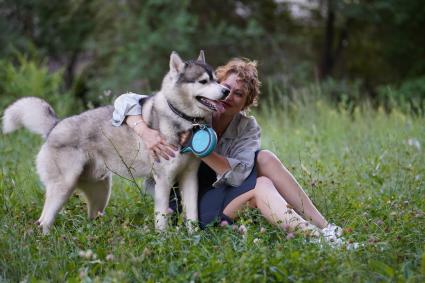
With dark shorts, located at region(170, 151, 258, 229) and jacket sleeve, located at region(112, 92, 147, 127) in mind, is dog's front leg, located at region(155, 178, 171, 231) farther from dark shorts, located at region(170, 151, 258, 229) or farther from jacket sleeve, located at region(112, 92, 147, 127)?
jacket sleeve, located at region(112, 92, 147, 127)

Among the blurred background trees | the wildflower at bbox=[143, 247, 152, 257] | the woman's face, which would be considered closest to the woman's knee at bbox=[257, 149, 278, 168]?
the woman's face

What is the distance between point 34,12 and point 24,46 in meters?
1.58

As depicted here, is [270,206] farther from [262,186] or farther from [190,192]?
[190,192]

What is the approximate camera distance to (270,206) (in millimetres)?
3449

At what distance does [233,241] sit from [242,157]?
2.64ft

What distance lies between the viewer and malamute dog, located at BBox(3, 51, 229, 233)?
377 cm

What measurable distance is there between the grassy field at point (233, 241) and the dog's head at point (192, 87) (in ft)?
2.60

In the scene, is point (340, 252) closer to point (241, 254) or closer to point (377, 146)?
point (241, 254)

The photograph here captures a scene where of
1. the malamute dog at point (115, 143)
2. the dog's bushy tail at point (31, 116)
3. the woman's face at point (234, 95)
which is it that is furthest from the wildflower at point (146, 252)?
the dog's bushy tail at point (31, 116)

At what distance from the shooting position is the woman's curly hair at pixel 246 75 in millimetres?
3895

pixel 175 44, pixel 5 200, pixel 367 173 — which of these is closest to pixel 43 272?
pixel 5 200

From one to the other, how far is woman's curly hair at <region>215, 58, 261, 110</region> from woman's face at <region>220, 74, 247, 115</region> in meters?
0.03

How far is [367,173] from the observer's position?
5.08m

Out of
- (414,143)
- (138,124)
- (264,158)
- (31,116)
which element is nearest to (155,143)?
(138,124)
